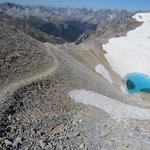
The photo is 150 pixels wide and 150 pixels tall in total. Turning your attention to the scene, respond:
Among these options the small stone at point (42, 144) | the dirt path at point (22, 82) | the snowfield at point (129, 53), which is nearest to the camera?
the small stone at point (42, 144)

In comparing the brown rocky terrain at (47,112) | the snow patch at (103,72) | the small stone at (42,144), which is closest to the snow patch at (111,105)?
the brown rocky terrain at (47,112)

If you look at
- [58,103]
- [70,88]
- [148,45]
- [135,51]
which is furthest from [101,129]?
[148,45]

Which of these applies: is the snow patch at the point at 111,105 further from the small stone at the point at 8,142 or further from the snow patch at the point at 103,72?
the snow patch at the point at 103,72

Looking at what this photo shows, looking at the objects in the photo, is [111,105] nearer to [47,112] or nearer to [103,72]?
[47,112]

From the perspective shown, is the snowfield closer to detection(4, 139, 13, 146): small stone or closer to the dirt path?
the dirt path

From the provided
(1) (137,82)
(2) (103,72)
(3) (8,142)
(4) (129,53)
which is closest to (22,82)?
(3) (8,142)

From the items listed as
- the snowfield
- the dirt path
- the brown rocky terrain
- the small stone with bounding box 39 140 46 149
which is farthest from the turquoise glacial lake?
the small stone with bounding box 39 140 46 149
